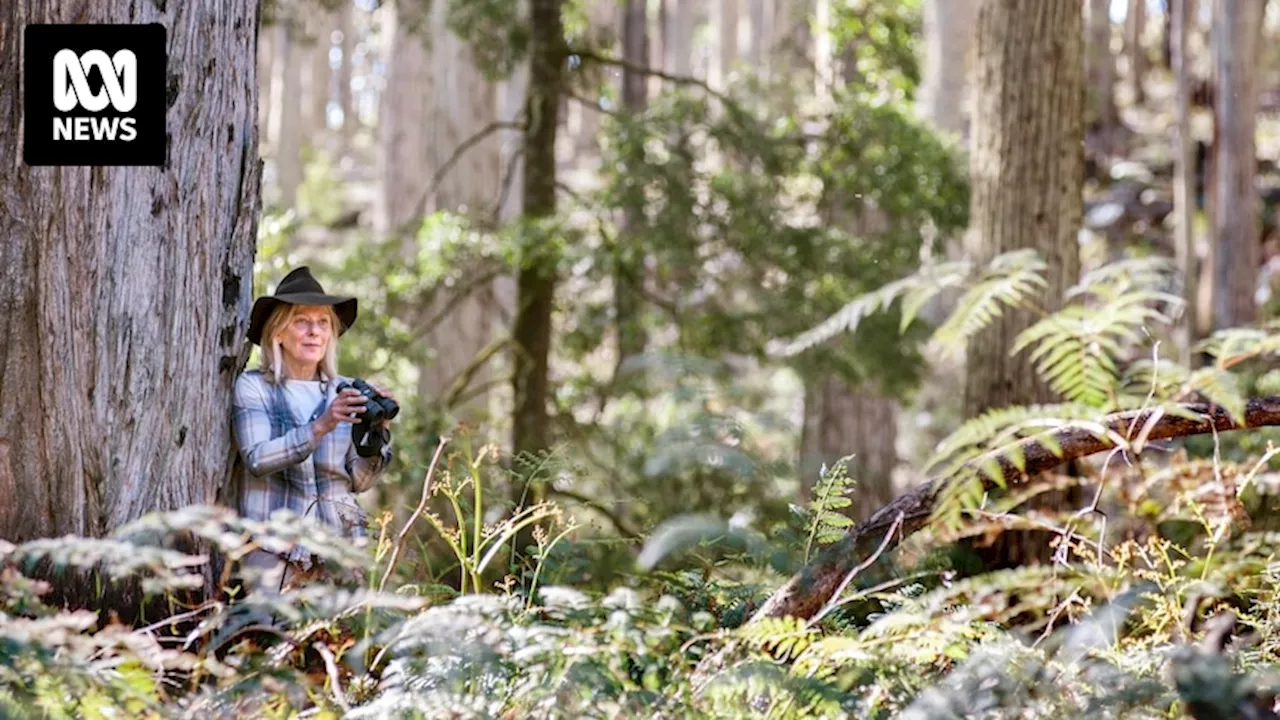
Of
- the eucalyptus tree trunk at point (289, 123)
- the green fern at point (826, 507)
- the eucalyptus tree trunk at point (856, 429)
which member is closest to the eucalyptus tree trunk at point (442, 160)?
the eucalyptus tree trunk at point (856, 429)

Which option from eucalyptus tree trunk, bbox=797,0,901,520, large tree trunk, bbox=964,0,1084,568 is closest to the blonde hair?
large tree trunk, bbox=964,0,1084,568

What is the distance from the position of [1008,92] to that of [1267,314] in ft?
44.9

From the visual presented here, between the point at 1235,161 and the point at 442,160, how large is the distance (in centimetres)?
916

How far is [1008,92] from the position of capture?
845 cm

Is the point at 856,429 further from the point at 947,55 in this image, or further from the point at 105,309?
the point at 105,309

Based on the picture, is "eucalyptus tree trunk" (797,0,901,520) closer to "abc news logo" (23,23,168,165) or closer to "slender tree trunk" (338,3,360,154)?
"abc news logo" (23,23,168,165)

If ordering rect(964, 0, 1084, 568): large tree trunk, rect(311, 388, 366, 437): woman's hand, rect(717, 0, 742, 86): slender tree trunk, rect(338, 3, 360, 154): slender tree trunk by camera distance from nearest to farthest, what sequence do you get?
rect(311, 388, 366, 437): woman's hand → rect(964, 0, 1084, 568): large tree trunk → rect(717, 0, 742, 86): slender tree trunk → rect(338, 3, 360, 154): slender tree trunk

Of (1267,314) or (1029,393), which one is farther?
(1267,314)

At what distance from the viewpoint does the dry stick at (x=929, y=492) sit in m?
4.04

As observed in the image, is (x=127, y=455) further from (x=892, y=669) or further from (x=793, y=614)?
(x=892, y=669)

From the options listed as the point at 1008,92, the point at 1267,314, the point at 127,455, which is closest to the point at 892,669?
the point at 127,455

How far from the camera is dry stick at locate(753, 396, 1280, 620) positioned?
4039 mm

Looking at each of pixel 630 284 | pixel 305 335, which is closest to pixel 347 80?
pixel 630 284

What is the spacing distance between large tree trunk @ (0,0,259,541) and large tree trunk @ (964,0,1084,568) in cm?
484
